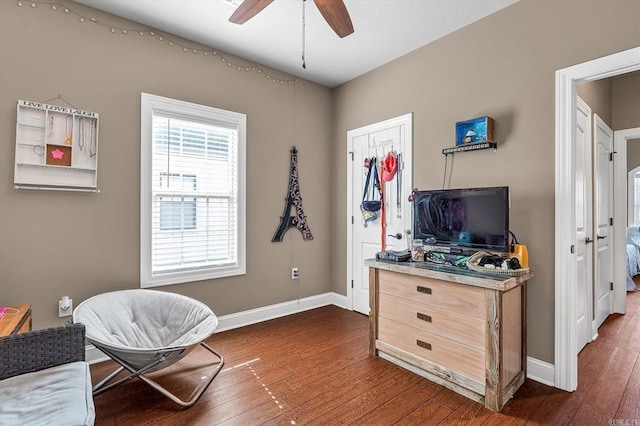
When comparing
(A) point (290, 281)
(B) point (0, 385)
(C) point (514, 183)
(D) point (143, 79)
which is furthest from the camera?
(A) point (290, 281)

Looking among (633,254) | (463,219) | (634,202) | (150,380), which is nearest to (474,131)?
(463,219)

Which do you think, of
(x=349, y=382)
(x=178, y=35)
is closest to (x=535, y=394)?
(x=349, y=382)

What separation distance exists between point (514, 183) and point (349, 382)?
2018 mm

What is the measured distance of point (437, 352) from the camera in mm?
2328

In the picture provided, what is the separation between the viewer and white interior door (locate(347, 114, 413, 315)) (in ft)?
11.2

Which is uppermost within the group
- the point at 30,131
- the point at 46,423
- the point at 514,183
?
the point at 30,131

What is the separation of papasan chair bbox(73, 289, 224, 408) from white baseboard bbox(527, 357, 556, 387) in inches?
93.8

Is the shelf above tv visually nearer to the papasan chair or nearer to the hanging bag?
the hanging bag

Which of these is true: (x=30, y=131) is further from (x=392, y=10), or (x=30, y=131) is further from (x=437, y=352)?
(x=437, y=352)

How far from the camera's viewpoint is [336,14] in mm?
1953

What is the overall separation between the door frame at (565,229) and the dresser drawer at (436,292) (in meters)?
0.70

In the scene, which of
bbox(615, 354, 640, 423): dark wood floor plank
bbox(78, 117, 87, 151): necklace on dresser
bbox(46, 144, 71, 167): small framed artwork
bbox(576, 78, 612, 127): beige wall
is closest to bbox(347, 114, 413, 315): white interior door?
bbox(576, 78, 612, 127): beige wall

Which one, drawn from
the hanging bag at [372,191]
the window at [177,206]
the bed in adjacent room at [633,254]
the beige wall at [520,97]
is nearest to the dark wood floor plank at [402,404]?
the beige wall at [520,97]

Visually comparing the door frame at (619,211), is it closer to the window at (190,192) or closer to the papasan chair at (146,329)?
the window at (190,192)
